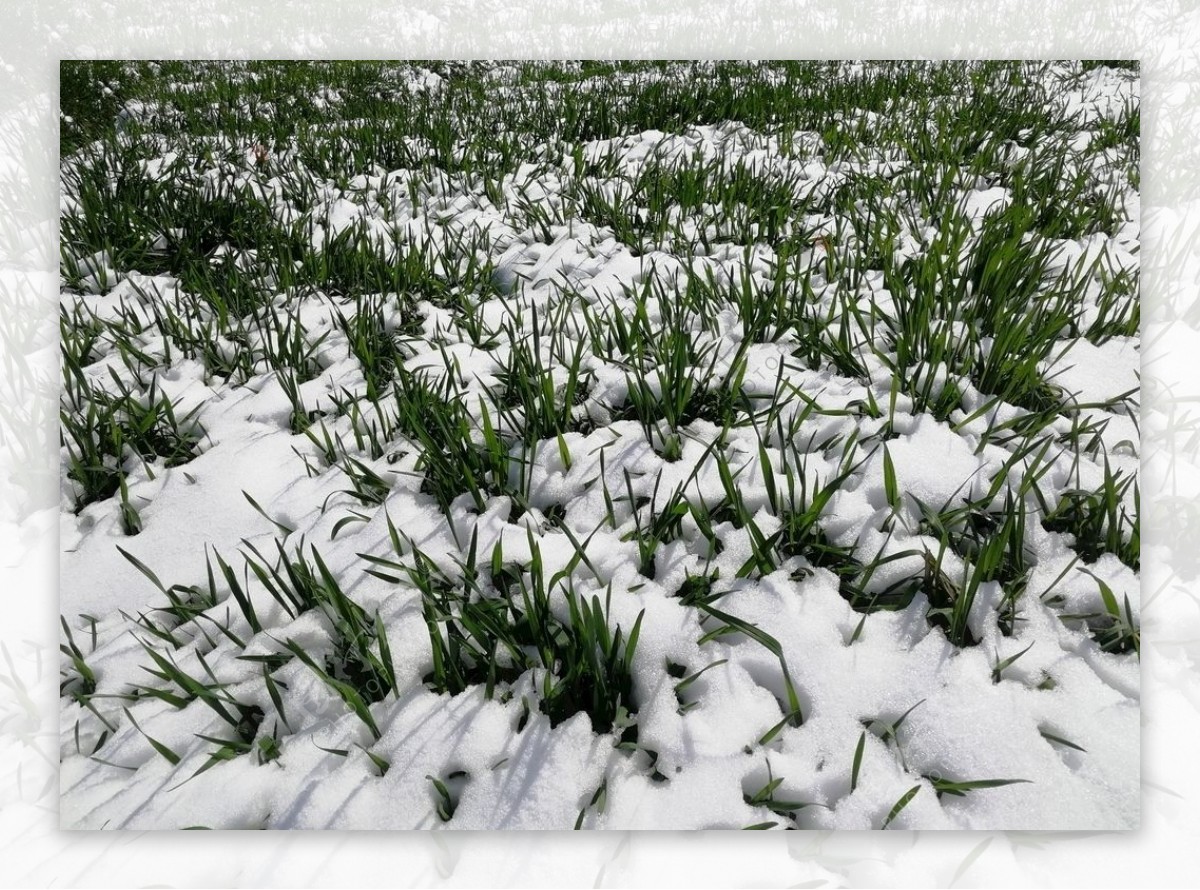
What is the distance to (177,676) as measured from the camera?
1019 millimetres

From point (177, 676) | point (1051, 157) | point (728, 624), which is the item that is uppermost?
point (1051, 157)

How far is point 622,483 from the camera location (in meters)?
1.28

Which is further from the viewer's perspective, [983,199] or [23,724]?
[983,199]

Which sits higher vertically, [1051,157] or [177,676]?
[1051,157]

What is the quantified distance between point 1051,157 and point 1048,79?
0.71 feet

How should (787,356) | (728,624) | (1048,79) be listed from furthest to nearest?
(1048,79) → (787,356) → (728,624)

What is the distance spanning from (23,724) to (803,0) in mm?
2858

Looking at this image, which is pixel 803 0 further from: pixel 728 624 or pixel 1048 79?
pixel 728 624

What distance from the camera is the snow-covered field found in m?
0.97

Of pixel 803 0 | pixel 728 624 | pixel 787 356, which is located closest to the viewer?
pixel 728 624

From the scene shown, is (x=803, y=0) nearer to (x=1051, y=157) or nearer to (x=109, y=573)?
(x=1051, y=157)

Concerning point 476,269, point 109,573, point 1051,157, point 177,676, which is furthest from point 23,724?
point 1051,157

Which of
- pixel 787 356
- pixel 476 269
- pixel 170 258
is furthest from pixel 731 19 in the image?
pixel 170 258

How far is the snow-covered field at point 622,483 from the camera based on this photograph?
3.18ft
